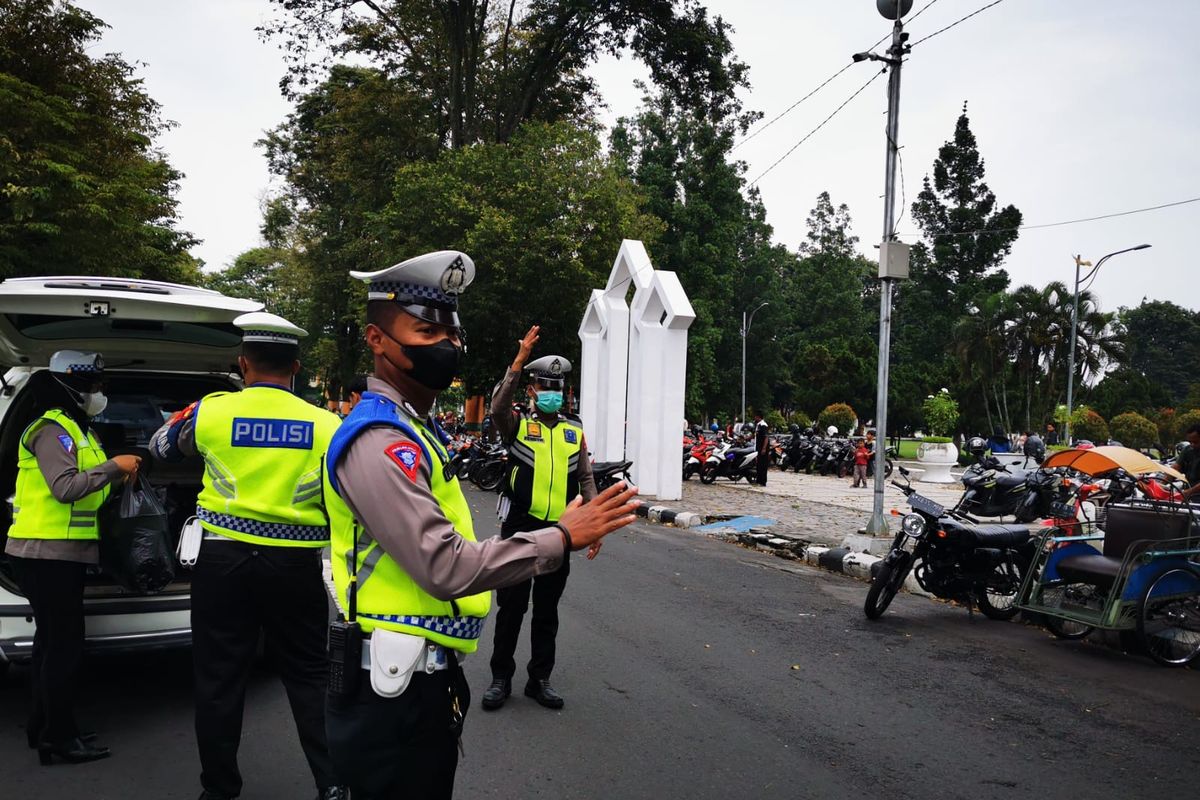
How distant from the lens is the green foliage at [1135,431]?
39756 millimetres

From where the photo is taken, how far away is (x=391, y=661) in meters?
2.08

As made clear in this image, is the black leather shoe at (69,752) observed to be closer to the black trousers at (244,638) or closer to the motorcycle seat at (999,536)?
the black trousers at (244,638)

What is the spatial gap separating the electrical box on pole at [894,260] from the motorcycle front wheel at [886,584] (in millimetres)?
5472

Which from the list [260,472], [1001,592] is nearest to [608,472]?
[1001,592]

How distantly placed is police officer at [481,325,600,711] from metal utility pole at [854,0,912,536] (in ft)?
24.3

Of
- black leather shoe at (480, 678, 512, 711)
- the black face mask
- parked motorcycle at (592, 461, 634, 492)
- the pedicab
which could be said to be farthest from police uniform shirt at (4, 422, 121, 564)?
parked motorcycle at (592, 461, 634, 492)

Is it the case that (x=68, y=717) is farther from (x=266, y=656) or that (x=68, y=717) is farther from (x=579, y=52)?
(x=579, y=52)

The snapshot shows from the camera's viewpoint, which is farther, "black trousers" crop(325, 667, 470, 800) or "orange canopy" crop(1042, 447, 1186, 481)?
"orange canopy" crop(1042, 447, 1186, 481)

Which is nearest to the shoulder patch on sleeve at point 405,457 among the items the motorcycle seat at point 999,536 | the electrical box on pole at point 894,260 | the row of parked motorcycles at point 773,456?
the motorcycle seat at point 999,536

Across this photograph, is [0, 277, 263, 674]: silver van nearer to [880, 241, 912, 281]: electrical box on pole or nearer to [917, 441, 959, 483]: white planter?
[880, 241, 912, 281]: electrical box on pole

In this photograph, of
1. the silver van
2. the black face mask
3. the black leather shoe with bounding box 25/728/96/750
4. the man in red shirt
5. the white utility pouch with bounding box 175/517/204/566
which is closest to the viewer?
the black face mask

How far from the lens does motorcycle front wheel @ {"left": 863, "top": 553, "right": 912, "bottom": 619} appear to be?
747cm

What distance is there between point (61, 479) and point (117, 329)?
1.11 metres

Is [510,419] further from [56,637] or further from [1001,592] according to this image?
[1001,592]
